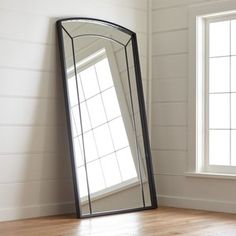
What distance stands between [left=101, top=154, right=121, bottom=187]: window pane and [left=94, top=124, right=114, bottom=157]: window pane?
0.06 m

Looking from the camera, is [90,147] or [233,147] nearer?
[90,147]

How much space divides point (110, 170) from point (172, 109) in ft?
3.09

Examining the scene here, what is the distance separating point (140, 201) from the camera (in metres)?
5.09

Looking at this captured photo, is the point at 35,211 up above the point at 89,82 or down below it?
below

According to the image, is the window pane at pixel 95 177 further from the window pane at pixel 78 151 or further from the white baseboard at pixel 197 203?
the white baseboard at pixel 197 203

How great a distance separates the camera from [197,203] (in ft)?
16.9

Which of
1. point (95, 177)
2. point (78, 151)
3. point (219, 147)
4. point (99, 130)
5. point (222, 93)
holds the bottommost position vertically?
point (95, 177)

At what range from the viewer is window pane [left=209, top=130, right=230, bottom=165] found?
5129mm

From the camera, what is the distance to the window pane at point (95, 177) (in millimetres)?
4699

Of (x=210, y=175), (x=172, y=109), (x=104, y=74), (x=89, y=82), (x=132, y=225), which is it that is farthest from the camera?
(x=172, y=109)

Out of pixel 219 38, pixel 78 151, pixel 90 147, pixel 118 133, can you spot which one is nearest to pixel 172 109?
pixel 118 133

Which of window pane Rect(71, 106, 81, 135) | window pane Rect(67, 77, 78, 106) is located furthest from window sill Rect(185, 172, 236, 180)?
window pane Rect(67, 77, 78, 106)

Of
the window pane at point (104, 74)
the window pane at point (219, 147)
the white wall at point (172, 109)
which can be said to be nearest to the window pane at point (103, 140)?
the window pane at point (104, 74)

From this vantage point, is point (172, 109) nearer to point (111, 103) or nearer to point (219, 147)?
point (219, 147)
